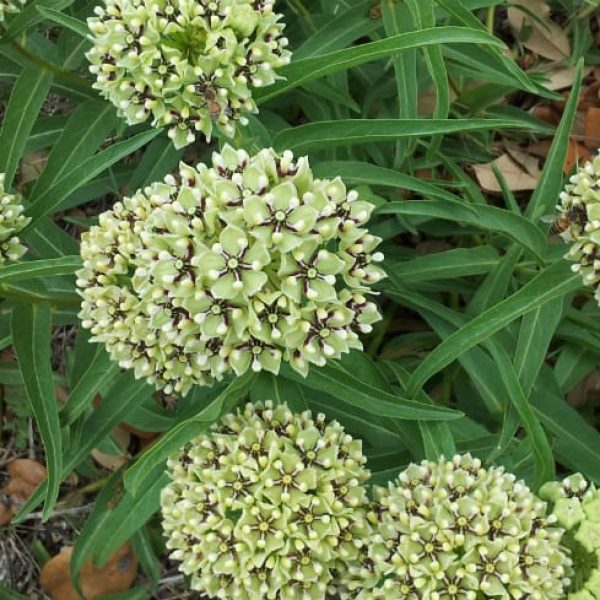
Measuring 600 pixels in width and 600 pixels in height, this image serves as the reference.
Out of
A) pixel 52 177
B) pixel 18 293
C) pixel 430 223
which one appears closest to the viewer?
pixel 18 293

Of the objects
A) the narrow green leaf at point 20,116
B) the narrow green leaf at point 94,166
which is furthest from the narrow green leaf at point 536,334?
the narrow green leaf at point 20,116

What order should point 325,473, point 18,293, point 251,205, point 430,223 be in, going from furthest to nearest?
point 430,223 → point 18,293 → point 325,473 → point 251,205

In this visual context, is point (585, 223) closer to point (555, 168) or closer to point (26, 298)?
point (555, 168)

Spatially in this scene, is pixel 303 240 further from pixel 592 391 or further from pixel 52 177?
pixel 592 391

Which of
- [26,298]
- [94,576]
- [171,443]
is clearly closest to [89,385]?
[26,298]

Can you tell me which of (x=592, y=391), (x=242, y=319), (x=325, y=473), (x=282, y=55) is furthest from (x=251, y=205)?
(x=592, y=391)

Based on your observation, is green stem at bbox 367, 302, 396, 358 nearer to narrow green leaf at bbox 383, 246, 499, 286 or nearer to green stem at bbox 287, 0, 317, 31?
narrow green leaf at bbox 383, 246, 499, 286
